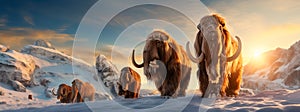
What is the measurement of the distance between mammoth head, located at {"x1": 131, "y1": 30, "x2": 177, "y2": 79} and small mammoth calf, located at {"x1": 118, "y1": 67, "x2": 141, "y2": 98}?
410 cm

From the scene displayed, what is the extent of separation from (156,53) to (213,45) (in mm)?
2391

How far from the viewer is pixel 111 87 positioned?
24.4 metres

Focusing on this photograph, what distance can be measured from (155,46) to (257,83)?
3185 inches

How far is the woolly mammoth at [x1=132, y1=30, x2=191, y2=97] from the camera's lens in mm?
7676

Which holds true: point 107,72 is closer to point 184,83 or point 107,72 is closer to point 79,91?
point 79,91

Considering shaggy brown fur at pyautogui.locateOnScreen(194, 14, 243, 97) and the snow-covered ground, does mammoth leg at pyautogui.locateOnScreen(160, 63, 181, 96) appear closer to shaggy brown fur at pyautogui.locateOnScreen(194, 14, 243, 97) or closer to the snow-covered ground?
the snow-covered ground

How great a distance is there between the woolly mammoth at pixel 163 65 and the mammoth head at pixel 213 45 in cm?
174

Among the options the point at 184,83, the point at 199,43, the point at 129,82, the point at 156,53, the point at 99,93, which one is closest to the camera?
the point at 199,43

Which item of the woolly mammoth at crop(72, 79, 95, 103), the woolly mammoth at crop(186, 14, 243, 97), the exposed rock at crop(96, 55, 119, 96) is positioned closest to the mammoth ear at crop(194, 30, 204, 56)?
the woolly mammoth at crop(186, 14, 243, 97)

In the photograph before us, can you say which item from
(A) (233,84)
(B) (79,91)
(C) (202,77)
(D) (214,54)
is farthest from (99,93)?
(D) (214,54)

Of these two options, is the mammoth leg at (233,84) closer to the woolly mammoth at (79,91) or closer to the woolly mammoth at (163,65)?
the woolly mammoth at (163,65)

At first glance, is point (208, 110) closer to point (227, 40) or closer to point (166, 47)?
point (227, 40)

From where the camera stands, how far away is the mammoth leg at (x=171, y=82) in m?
7.70

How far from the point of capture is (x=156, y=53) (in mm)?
7613
